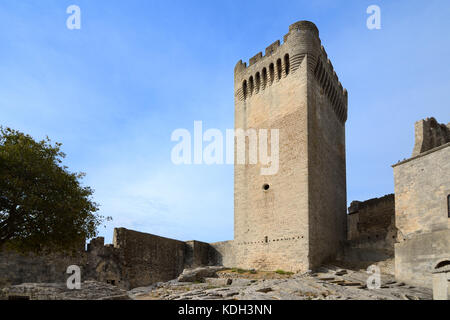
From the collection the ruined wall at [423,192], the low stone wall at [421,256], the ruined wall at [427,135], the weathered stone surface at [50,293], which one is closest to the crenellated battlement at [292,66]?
the ruined wall at [427,135]

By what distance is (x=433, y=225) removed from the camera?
15859mm

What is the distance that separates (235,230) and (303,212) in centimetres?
485

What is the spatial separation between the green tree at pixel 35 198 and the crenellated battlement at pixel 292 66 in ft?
41.6

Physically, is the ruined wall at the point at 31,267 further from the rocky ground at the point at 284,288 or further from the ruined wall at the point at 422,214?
the ruined wall at the point at 422,214

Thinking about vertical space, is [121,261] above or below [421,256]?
below

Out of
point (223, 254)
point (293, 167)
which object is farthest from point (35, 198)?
point (223, 254)

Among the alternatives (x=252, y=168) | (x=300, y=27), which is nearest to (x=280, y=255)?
(x=252, y=168)

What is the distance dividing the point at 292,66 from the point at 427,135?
7.70 meters

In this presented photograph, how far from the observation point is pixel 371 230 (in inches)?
949

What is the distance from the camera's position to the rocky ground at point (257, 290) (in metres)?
12.1

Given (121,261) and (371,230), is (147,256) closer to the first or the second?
(121,261)

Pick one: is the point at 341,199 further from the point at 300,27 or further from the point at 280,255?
the point at 300,27

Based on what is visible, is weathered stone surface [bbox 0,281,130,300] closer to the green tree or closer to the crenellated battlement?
the green tree

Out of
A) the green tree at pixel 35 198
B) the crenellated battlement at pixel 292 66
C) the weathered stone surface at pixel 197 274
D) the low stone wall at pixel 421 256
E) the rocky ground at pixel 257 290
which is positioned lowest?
the weathered stone surface at pixel 197 274
